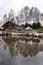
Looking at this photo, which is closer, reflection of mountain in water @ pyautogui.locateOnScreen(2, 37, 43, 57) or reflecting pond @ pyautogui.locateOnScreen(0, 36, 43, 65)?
reflecting pond @ pyautogui.locateOnScreen(0, 36, 43, 65)

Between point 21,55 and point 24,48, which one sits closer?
point 21,55

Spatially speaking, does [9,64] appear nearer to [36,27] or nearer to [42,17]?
[36,27]

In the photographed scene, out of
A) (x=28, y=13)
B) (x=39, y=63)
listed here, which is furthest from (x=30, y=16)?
(x=39, y=63)

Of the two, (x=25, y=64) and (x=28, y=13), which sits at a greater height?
(x=25, y=64)

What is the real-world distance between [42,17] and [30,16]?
3.21 metres

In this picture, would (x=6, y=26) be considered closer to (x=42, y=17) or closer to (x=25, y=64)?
(x=42, y=17)

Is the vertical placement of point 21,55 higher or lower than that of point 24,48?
higher

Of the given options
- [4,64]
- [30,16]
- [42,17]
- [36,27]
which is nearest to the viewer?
[4,64]

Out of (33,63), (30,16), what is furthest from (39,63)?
(30,16)

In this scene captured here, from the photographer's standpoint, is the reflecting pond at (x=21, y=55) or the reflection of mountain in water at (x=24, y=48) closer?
the reflecting pond at (x=21, y=55)

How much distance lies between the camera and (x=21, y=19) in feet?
97.6

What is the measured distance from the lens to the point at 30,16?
29.3 meters

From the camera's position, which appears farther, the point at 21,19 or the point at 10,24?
the point at 21,19

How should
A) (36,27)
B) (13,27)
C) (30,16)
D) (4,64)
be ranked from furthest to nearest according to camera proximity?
(30,16), (13,27), (36,27), (4,64)
